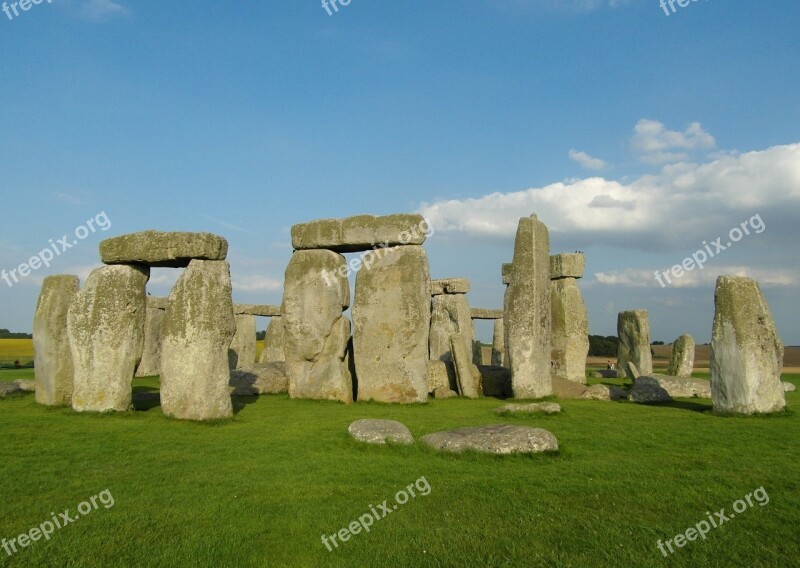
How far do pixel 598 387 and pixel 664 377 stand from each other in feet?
5.66

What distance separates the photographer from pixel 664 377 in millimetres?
15477

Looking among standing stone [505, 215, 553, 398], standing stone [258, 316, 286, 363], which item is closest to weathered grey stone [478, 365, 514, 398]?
standing stone [505, 215, 553, 398]

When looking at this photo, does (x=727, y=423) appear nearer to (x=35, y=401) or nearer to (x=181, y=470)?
(x=181, y=470)

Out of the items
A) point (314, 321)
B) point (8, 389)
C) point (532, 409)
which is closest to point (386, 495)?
point (532, 409)

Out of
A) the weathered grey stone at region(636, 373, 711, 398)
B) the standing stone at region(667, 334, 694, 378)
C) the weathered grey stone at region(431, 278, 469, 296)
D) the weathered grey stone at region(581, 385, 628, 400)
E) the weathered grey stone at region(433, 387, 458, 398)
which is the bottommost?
the weathered grey stone at region(433, 387, 458, 398)

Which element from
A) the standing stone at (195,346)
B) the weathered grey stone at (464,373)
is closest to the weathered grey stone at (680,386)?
the weathered grey stone at (464,373)

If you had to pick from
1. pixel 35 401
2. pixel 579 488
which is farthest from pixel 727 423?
pixel 35 401

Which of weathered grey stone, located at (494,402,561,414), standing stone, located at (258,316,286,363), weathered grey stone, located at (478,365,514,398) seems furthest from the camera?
standing stone, located at (258,316,286,363)

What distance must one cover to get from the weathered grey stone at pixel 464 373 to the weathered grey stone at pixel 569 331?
4716 mm

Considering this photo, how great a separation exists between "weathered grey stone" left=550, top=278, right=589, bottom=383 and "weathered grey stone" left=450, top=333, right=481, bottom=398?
4.72m

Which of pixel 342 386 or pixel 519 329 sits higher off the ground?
pixel 519 329

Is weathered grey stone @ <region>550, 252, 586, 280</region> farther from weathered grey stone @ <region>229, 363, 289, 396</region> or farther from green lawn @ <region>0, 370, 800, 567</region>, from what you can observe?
green lawn @ <region>0, 370, 800, 567</region>

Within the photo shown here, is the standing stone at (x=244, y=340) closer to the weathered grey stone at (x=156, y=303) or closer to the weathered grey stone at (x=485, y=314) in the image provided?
the weathered grey stone at (x=156, y=303)

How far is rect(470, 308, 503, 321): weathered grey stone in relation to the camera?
27.2m
